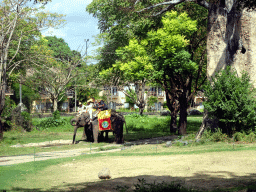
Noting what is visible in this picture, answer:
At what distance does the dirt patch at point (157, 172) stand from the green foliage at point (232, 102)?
199 inches

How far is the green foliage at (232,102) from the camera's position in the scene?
18241 mm

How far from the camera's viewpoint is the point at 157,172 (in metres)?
10.9

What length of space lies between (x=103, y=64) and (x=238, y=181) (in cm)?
3174

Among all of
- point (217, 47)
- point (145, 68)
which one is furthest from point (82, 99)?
point (217, 47)

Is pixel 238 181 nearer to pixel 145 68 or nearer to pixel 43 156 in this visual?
pixel 43 156

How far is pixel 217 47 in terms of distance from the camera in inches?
836

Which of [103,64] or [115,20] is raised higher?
[115,20]

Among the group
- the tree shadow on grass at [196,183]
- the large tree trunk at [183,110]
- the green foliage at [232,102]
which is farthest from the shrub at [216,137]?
the tree shadow on grass at [196,183]

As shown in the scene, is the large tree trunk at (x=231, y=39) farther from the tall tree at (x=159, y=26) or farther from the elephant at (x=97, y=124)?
the elephant at (x=97, y=124)

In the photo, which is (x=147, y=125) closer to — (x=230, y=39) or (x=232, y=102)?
(x=230, y=39)

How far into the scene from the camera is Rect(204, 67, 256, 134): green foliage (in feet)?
59.8

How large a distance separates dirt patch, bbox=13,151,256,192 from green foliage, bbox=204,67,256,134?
5053 millimetres

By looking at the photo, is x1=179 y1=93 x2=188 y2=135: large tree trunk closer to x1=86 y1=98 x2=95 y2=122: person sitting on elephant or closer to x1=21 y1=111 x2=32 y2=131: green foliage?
x1=86 y1=98 x2=95 y2=122: person sitting on elephant

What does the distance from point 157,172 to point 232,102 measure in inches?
348
